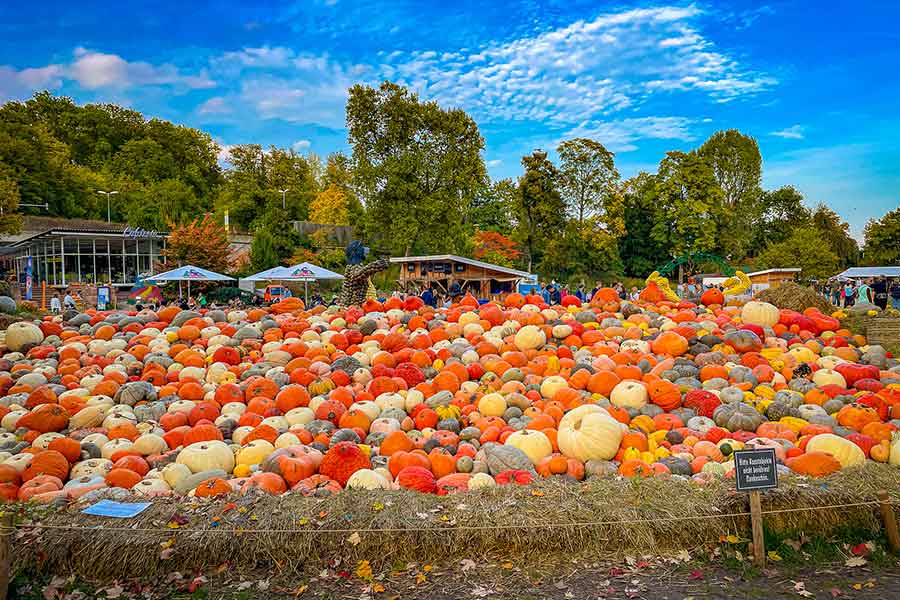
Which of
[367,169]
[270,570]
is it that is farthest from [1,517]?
[367,169]

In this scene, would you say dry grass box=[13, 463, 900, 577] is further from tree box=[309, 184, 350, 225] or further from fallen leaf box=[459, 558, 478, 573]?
tree box=[309, 184, 350, 225]

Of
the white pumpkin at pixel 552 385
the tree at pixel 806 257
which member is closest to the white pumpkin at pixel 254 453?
the white pumpkin at pixel 552 385

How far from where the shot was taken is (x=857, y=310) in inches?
440

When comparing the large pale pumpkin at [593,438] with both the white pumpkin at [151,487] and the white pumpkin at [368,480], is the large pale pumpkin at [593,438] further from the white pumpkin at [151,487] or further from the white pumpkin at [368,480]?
the white pumpkin at [151,487]

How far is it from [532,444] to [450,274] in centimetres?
2283

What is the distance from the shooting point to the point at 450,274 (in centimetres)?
2898

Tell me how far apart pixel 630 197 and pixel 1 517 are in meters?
52.2

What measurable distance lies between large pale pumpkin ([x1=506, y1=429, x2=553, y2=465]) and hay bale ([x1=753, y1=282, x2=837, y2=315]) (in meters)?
7.77

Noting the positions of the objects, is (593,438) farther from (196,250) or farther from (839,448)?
(196,250)

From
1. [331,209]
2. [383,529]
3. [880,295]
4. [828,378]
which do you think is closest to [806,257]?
[880,295]

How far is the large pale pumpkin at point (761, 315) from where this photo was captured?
10.4 m

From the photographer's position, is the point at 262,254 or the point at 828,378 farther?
the point at 262,254

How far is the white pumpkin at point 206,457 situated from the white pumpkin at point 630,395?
4678 millimetres

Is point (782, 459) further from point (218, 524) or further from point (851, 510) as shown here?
point (218, 524)
